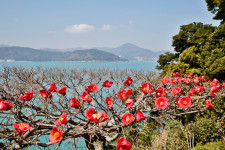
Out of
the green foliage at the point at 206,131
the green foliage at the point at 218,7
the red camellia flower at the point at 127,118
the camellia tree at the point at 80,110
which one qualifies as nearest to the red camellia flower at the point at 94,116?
the camellia tree at the point at 80,110

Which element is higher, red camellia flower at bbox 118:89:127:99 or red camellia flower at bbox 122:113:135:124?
red camellia flower at bbox 118:89:127:99

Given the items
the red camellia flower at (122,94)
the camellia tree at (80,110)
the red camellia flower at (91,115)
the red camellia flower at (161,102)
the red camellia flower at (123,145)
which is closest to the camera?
the red camellia flower at (123,145)

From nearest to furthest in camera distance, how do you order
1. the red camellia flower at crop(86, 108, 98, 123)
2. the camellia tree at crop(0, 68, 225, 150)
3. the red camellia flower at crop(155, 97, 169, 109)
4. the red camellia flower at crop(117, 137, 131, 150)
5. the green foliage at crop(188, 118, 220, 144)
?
the red camellia flower at crop(117, 137, 131, 150)
the red camellia flower at crop(86, 108, 98, 123)
the camellia tree at crop(0, 68, 225, 150)
the red camellia flower at crop(155, 97, 169, 109)
the green foliage at crop(188, 118, 220, 144)

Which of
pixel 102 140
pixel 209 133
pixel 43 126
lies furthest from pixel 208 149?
pixel 43 126

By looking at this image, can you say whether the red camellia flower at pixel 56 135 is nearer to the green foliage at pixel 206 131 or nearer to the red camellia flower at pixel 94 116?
the red camellia flower at pixel 94 116

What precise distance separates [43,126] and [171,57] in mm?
14631

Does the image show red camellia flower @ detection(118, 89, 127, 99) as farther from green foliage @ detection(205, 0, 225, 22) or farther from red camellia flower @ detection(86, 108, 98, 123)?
green foliage @ detection(205, 0, 225, 22)

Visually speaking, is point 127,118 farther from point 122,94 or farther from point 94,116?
point 122,94

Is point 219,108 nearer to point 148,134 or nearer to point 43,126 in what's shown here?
point 148,134

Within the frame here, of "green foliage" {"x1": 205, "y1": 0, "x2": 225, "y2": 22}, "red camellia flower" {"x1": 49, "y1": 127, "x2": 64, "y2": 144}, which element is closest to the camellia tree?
"red camellia flower" {"x1": 49, "y1": 127, "x2": 64, "y2": 144}

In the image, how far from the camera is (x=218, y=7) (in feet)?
34.6

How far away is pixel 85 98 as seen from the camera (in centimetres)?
249

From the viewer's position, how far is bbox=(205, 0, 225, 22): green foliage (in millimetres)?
10052

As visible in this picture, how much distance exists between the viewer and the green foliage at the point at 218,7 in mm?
10052
